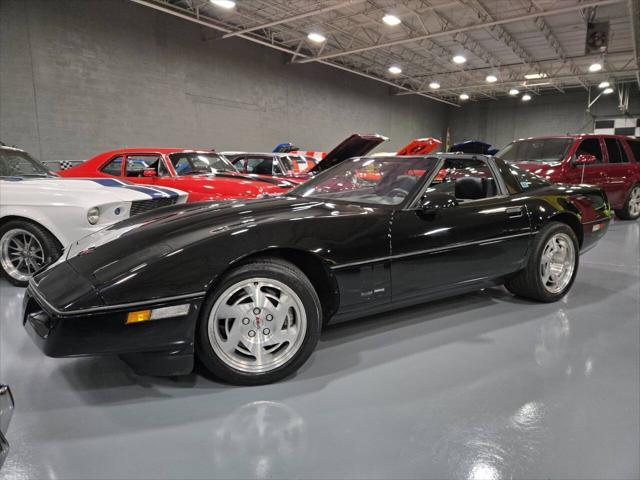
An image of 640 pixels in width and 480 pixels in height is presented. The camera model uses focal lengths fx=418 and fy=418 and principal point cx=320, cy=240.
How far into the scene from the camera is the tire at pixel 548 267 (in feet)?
9.52

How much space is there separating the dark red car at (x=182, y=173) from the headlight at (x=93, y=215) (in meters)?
1.76

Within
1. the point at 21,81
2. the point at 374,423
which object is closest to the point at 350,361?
the point at 374,423

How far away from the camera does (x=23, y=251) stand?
346 cm

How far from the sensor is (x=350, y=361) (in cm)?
213

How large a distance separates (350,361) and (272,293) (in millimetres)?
573

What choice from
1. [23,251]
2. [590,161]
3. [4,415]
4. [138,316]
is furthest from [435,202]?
[590,161]

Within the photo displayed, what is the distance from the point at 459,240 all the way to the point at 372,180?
669 millimetres

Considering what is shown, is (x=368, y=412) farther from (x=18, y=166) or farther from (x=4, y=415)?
(x=18, y=166)

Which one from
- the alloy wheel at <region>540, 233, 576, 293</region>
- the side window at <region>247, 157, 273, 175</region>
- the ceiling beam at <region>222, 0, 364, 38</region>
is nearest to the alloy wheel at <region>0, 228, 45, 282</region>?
the alloy wheel at <region>540, 233, 576, 293</region>

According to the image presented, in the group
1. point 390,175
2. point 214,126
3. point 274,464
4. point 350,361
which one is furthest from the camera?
point 214,126

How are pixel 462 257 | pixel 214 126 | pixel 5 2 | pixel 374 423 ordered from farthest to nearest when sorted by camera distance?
1. pixel 214 126
2. pixel 5 2
3. pixel 462 257
4. pixel 374 423

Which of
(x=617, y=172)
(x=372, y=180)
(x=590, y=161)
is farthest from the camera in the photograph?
(x=617, y=172)

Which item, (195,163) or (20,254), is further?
(195,163)

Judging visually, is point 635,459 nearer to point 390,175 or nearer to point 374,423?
point 374,423
